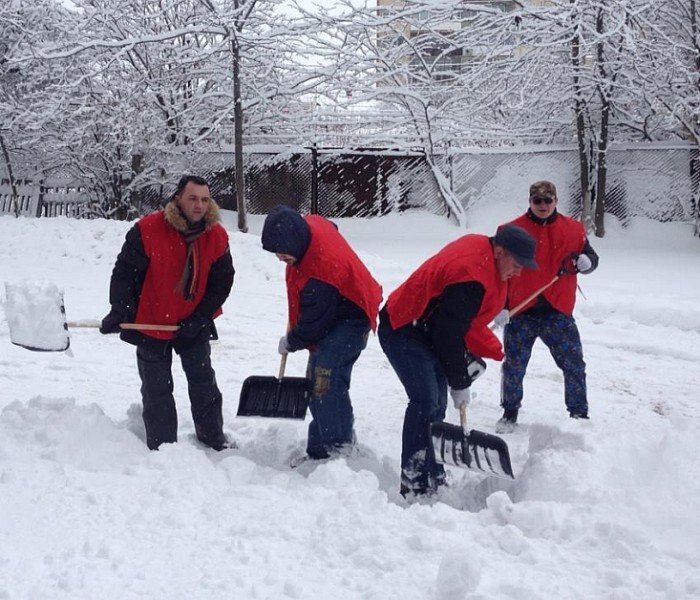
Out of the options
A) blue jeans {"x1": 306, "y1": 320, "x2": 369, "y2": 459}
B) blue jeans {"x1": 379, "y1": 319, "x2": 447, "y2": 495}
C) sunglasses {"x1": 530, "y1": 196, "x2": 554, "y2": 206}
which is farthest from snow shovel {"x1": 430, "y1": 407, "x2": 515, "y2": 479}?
sunglasses {"x1": 530, "y1": 196, "x2": 554, "y2": 206}

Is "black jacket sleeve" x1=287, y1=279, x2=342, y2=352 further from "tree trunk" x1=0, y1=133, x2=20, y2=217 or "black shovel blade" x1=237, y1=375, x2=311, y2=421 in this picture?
"tree trunk" x1=0, y1=133, x2=20, y2=217

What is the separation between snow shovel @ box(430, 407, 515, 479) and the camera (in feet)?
12.3

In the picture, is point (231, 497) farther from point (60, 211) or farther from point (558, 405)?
point (60, 211)

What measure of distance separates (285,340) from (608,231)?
37.7ft

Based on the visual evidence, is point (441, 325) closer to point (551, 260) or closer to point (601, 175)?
point (551, 260)

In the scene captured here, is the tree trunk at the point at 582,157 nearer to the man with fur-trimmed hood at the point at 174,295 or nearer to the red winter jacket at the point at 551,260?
the red winter jacket at the point at 551,260

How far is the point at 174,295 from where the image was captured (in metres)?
4.26

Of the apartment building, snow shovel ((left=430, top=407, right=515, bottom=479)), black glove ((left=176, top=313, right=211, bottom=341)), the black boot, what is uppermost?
the apartment building

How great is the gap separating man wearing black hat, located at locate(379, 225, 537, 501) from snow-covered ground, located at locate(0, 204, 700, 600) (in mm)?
304

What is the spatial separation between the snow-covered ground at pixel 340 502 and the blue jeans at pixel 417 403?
15 cm

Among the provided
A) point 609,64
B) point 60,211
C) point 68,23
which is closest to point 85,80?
point 68,23

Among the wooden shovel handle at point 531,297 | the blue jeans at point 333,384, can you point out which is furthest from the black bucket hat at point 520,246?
the wooden shovel handle at point 531,297

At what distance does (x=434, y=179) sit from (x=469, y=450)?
11809 mm

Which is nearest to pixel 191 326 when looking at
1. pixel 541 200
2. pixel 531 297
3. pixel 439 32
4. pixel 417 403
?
pixel 417 403
